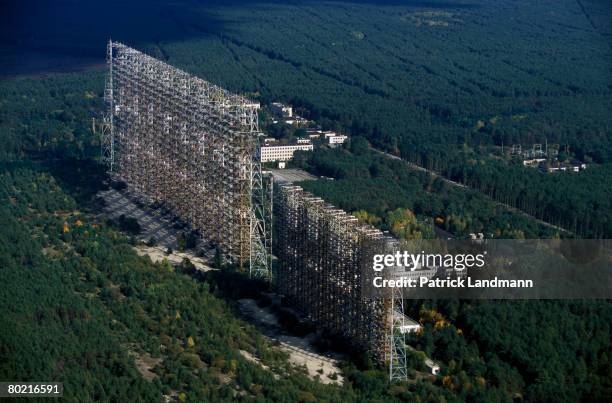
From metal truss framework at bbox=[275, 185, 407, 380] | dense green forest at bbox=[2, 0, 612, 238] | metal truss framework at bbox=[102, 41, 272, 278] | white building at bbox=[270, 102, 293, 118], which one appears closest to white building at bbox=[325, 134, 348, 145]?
dense green forest at bbox=[2, 0, 612, 238]

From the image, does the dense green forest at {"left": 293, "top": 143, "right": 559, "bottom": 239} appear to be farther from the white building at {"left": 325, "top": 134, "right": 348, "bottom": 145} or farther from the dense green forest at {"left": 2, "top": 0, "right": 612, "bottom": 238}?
the white building at {"left": 325, "top": 134, "right": 348, "bottom": 145}

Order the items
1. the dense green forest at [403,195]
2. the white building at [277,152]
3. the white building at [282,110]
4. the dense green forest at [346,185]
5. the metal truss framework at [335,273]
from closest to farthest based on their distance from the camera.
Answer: the dense green forest at [346,185], the metal truss framework at [335,273], the dense green forest at [403,195], the white building at [277,152], the white building at [282,110]

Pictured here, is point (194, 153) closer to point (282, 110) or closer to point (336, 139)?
point (336, 139)

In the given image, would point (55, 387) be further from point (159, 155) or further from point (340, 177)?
point (340, 177)

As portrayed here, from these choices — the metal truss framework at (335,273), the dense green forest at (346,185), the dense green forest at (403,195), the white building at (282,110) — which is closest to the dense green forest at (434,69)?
the dense green forest at (346,185)

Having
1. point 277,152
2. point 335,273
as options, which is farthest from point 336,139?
point 335,273

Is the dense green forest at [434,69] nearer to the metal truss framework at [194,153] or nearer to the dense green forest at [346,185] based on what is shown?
the dense green forest at [346,185]

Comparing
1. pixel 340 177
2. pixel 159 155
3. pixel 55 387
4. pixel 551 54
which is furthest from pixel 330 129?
pixel 55 387
